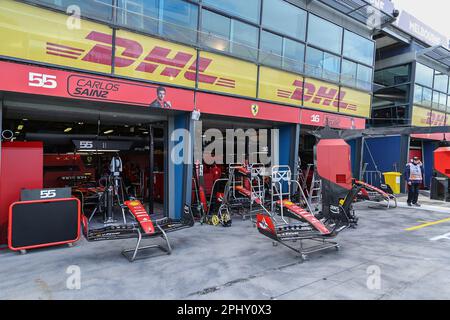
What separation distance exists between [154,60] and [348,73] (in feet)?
26.3

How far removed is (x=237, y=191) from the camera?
866 cm

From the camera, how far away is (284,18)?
363 inches

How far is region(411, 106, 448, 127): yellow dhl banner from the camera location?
15.2 meters

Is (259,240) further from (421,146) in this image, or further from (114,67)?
(421,146)

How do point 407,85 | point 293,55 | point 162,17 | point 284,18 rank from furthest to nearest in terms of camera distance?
point 407,85 → point 293,55 → point 284,18 → point 162,17

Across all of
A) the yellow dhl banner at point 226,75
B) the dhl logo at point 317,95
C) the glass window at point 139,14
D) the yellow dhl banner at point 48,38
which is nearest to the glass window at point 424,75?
the dhl logo at point 317,95

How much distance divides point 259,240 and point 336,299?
8.58ft

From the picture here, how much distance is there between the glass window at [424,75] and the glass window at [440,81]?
24.1 inches

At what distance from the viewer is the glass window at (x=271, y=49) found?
28.6 ft

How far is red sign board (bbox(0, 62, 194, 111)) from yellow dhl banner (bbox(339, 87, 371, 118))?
6.79 metres

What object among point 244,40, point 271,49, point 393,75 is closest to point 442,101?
point 393,75

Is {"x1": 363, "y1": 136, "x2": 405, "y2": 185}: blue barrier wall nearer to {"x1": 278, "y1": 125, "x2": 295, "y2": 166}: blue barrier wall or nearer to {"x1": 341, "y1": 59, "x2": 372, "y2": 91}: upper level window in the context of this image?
{"x1": 341, "y1": 59, "x2": 372, "y2": 91}: upper level window

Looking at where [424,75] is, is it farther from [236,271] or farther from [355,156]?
[236,271]
